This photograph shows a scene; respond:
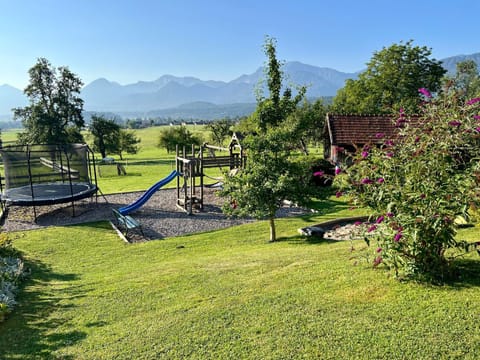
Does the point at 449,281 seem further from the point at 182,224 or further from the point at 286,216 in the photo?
the point at 182,224

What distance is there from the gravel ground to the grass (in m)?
4.03

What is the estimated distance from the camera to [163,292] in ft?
19.6

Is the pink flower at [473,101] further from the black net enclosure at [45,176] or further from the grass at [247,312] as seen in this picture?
the black net enclosure at [45,176]

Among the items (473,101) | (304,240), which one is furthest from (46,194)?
(473,101)

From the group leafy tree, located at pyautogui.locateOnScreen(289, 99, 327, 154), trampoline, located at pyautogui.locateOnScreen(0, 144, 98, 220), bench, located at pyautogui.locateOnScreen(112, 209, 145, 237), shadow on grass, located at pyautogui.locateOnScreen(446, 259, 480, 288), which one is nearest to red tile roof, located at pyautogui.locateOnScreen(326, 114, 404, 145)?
leafy tree, located at pyautogui.locateOnScreen(289, 99, 327, 154)

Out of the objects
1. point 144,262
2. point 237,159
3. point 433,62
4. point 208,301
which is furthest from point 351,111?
point 208,301

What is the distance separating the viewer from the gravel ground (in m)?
12.1

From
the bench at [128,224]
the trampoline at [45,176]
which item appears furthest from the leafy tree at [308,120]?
the bench at [128,224]

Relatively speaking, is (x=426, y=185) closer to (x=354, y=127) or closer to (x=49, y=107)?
(x=354, y=127)

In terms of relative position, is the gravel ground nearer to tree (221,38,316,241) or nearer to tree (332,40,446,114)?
tree (221,38,316,241)

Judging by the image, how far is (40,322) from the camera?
525cm

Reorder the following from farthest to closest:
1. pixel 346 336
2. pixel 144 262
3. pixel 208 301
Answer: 1. pixel 144 262
2. pixel 208 301
3. pixel 346 336

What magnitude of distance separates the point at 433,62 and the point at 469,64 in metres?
38.2

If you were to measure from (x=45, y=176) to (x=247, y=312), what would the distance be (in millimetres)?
15007
